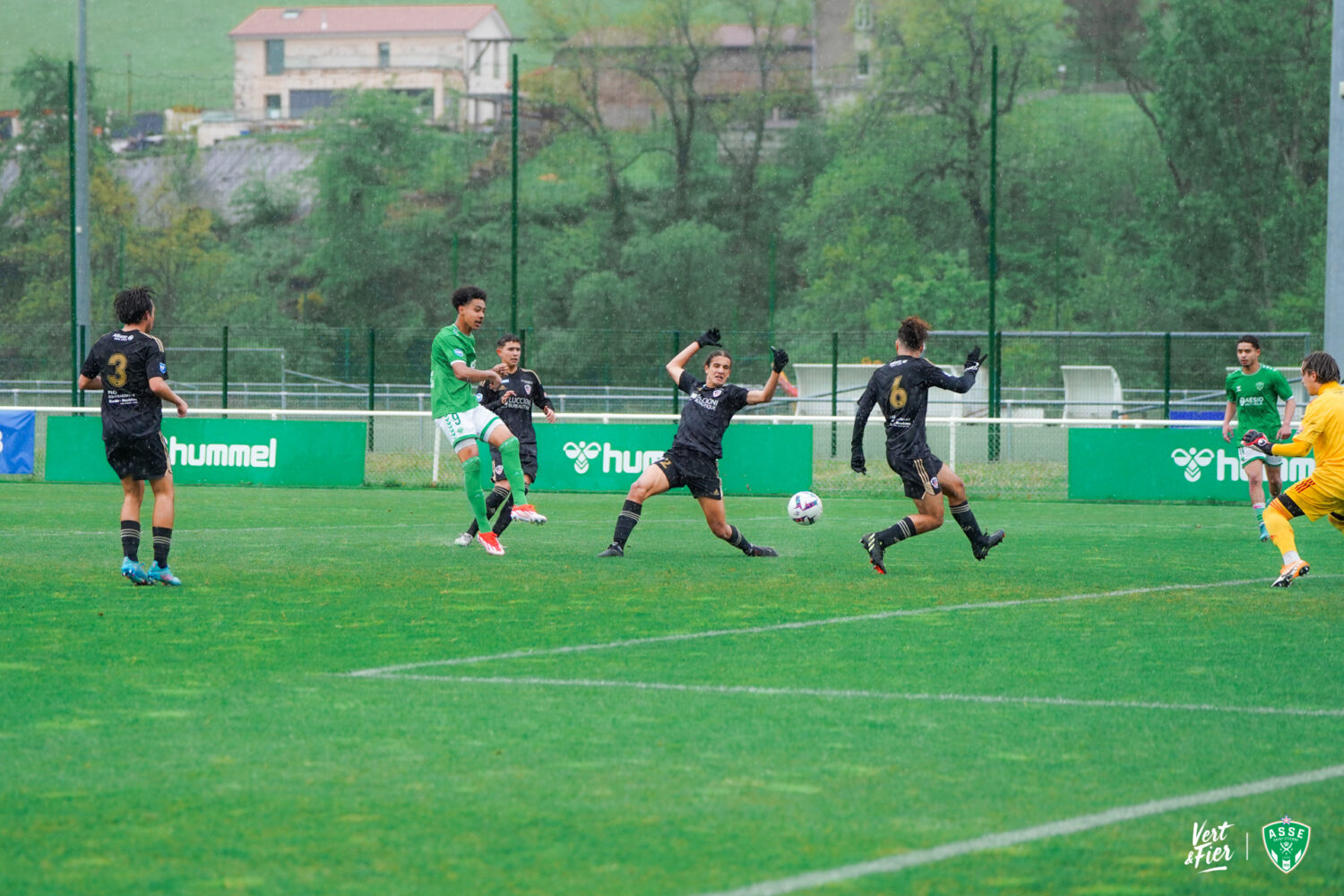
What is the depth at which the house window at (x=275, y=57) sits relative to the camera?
107 m

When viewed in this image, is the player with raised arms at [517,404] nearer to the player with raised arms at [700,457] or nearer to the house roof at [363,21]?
the player with raised arms at [700,457]

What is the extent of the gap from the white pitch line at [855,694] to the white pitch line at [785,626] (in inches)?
14.3

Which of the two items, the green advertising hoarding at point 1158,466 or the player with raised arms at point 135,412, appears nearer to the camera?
A: the player with raised arms at point 135,412

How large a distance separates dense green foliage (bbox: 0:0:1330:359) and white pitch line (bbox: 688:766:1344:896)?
4780 centimetres

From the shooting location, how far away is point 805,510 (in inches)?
574

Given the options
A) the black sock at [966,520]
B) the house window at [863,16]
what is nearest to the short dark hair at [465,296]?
the black sock at [966,520]

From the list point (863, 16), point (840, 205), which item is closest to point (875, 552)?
point (840, 205)

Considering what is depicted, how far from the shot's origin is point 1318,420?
11180 millimetres

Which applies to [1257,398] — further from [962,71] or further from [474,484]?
[962,71]

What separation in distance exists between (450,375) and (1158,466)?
38.3 feet

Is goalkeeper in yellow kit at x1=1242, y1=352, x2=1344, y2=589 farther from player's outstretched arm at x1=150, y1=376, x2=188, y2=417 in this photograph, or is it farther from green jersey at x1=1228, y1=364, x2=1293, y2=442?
player's outstretched arm at x1=150, y1=376, x2=188, y2=417

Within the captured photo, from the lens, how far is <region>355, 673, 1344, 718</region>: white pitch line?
7047 millimetres

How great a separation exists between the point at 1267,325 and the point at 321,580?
4714cm

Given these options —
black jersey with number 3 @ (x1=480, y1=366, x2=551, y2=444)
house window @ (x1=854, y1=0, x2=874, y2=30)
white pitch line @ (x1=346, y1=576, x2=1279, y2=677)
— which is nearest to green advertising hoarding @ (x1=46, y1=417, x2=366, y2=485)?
black jersey with number 3 @ (x1=480, y1=366, x2=551, y2=444)
